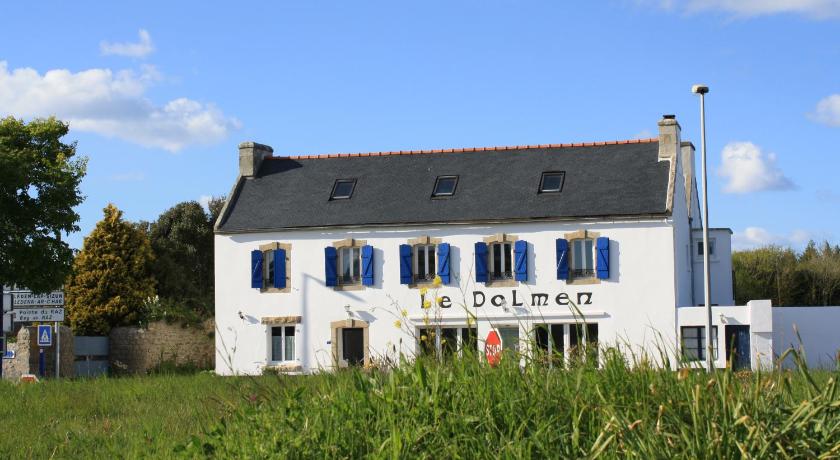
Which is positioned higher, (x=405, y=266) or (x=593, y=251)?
(x=593, y=251)

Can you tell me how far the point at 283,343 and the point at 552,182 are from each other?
36.5 feet

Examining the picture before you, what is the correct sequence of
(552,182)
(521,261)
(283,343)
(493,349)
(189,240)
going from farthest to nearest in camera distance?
(189,240) < (283,343) < (552,182) < (521,261) < (493,349)

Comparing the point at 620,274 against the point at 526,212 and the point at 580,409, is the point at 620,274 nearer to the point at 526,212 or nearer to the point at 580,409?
the point at 526,212

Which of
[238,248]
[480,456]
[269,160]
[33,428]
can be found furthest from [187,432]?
[269,160]

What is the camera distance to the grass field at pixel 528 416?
6242 mm

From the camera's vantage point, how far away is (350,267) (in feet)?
122

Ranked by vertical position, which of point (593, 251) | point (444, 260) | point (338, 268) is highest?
point (593, 251)

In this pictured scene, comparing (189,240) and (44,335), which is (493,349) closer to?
(44,335)

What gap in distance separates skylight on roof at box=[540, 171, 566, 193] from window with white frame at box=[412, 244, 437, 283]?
4.40 m

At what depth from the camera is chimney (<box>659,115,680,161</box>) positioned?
3606 centimetres

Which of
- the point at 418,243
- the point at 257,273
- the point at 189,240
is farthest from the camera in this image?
the point at 189,240

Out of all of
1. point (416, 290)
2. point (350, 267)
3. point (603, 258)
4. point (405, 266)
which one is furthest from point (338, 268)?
point (603, 258)

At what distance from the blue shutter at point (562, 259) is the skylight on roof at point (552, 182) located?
87.7 inches

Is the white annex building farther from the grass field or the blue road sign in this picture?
the grass field
